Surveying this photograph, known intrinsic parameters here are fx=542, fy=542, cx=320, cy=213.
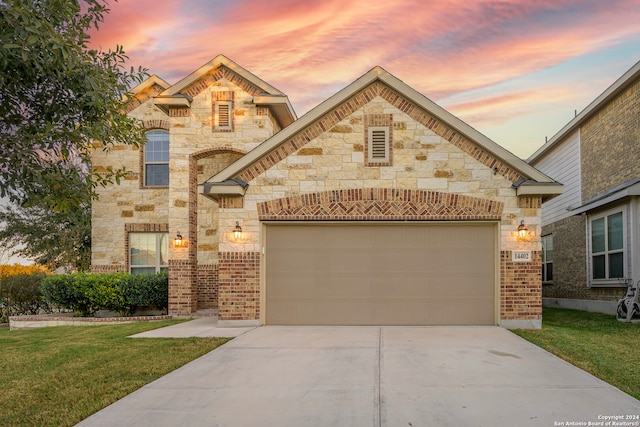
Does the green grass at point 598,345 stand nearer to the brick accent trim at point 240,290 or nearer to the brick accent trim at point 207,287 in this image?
the brick accent trim at point 240,290

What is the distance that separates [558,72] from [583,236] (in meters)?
5.77

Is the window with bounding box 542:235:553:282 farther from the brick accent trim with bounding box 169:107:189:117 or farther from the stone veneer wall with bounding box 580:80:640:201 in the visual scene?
the brick accent trim with bounding box 169:107:189:117

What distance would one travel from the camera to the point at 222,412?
6.13 metres

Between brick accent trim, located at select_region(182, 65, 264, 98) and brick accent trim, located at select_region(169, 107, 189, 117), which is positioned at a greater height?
brick accent trim, located at select_region(182, 65, 264, 98)

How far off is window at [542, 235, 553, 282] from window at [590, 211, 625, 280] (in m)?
4.59

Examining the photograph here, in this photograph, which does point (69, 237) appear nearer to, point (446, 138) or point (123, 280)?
point (123, 280)

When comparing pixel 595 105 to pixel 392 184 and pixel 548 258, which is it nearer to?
pixel 548 258

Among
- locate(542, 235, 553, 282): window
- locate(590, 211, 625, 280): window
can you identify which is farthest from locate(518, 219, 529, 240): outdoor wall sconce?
locate(542, 235, 553, 282): window

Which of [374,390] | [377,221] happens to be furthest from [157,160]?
[374,390]

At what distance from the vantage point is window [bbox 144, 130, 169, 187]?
1778cm

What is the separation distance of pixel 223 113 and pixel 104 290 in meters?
6.30

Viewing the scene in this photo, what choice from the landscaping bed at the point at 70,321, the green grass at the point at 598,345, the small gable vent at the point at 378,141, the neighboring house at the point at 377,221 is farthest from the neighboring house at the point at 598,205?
the landscaping bed at the point at 70,321

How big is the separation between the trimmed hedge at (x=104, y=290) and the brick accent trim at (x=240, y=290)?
429cm

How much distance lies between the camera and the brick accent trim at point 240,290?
12812mm
